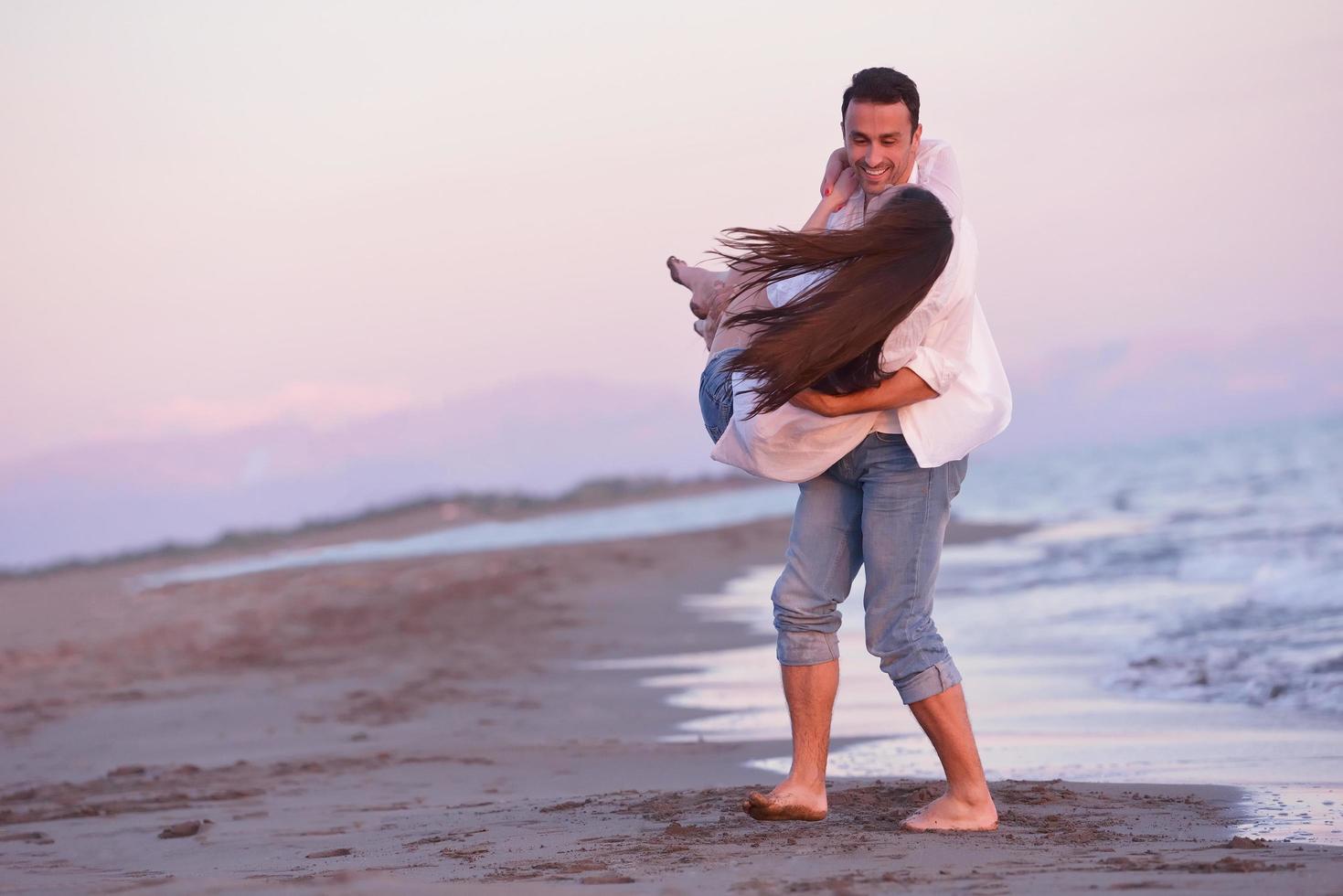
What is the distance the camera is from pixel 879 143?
10.6ft

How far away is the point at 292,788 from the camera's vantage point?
4789 millimetres

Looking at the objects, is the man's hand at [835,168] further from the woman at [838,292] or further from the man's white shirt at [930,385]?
the woman at [838,292]

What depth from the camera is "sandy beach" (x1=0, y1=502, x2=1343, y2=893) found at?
9.25ft

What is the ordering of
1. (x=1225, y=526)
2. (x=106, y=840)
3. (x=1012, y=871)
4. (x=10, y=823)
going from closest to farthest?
(x=1012, y=871), (x=106, y=840), (x=10, y=823), (x=1225, y=526)

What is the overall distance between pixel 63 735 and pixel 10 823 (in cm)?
227

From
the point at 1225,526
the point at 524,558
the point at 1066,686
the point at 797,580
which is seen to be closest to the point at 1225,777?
the point at 797,580

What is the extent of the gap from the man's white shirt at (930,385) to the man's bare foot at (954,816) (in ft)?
2.71

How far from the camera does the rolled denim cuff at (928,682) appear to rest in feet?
Result: 10.9

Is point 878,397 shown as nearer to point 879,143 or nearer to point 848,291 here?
point 848,291

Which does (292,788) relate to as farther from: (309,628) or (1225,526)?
(1225,526)

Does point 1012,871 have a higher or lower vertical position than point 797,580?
lower

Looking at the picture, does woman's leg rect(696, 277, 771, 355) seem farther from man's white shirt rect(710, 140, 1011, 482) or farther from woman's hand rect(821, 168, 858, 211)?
woman's hand rect(821, 168, 858, 211)

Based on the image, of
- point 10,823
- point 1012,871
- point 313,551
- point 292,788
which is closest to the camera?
point 1012,871

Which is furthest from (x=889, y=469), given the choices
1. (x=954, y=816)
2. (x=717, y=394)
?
(x=954, y=816)
